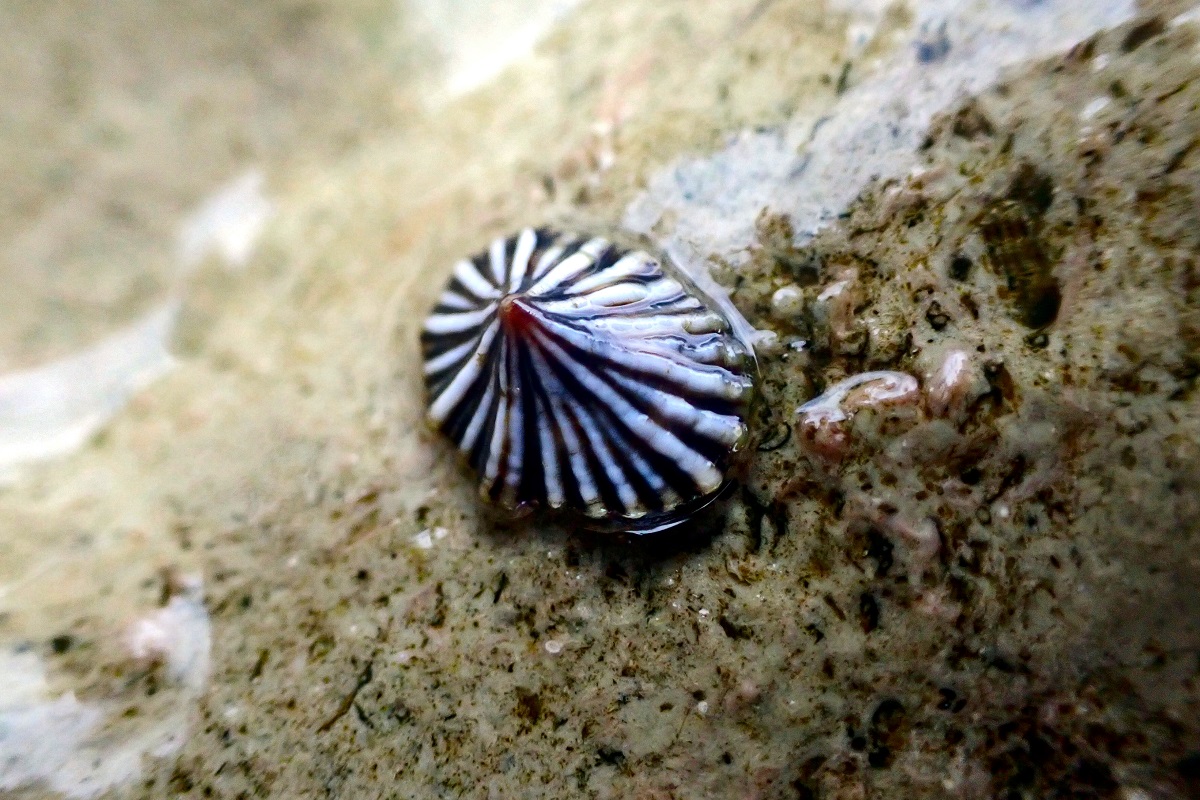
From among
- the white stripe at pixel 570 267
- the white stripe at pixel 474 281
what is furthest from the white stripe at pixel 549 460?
the white stripe at pixel 474 281

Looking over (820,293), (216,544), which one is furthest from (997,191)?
(216,544)

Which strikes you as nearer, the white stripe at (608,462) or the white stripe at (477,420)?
the white stripe at (608,462)

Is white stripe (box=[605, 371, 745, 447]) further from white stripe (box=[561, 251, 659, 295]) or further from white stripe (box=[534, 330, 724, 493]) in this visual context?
white stripe (box=[561, 251, 659, 295])

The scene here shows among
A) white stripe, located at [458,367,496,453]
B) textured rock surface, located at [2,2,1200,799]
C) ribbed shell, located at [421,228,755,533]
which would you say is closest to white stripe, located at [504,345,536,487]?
ribbed shell, located at [421,228,755,533]

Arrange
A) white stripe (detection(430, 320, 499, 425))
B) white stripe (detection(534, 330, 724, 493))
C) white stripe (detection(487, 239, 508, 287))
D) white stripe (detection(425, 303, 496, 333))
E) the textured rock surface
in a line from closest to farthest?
1. the textured rock surface
2. white stripe (detection(534, 330, 724, 493))
3. white stripe (detection(430, 320, 499, 425))
4. white stripe (detection(425, 303, 496, 333))
5. white stripe (detection(487, 239, 508, 287))

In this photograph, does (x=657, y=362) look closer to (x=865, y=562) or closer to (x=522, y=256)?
(x=522, y=256)

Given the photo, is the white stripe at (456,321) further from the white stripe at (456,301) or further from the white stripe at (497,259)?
the white stripe at (497,259)
